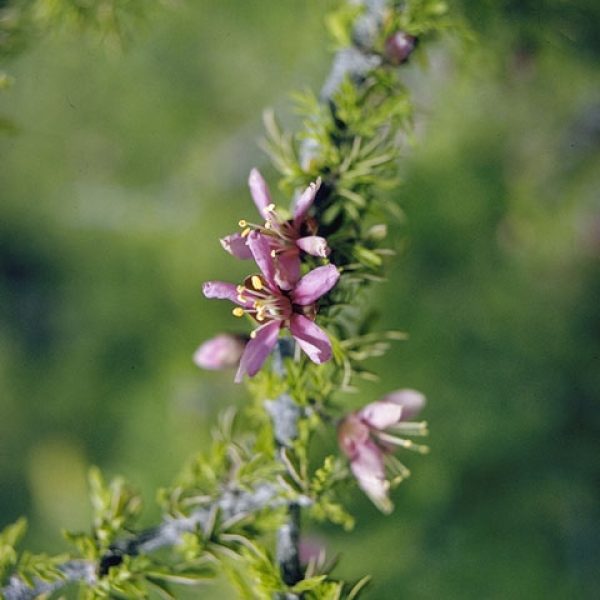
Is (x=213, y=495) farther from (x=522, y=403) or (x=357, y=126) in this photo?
(x=522, y=403)

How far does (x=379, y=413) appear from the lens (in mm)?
1266

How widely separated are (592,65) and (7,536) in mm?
2171

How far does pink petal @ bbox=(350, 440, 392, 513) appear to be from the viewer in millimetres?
1241

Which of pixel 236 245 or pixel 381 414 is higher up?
pixel 236 245

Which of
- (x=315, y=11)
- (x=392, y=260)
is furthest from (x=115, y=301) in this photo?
(x=392, y=260)

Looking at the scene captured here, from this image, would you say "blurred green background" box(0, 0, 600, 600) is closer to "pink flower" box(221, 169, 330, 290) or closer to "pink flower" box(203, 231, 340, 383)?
"pink flower" box(221, 169, 330, 290)

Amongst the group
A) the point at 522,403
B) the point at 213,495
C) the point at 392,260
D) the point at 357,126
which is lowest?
the point at 522,403

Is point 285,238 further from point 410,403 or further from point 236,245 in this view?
point 410,403

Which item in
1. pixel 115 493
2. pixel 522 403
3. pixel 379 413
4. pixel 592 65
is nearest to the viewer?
pixel 379 413

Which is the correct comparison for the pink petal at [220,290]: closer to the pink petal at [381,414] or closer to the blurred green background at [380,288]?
the pink petal at [381,414]

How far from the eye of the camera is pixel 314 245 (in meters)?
1.10

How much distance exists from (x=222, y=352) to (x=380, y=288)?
1.83 m

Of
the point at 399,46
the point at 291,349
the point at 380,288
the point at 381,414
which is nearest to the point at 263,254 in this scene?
the point at 291,349

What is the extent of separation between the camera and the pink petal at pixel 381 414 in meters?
1.24
